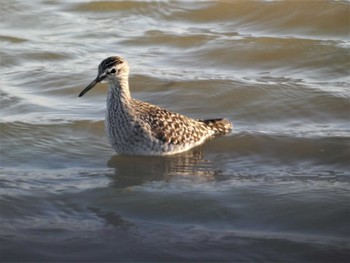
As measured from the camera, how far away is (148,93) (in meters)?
11.3

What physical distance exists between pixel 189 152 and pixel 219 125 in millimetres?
523

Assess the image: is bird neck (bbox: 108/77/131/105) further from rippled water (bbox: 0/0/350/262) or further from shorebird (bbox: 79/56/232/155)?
rippled water (bbox: 0/0/350/262)

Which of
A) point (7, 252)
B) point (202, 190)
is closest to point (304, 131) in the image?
point (202, 190)

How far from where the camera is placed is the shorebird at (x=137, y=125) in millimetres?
9094

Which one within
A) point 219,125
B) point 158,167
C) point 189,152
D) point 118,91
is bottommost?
point 158,167

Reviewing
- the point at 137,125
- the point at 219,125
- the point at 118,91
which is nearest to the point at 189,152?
the point at 219,125

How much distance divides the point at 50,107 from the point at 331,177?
13.1 feet

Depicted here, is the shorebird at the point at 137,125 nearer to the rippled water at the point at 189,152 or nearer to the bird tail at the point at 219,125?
the bird tail at the point at 219,125

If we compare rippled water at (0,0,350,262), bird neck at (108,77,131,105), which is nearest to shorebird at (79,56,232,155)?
bird neck at (108,77,131,105)

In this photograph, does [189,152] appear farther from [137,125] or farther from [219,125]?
[137,125]

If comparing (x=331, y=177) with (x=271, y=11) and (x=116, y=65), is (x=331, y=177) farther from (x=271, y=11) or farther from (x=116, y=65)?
(x=271, y=11)

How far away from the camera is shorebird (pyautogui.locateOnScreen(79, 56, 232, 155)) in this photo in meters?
9.09

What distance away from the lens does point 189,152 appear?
30.7 feet

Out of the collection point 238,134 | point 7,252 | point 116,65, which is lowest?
point 7,252
